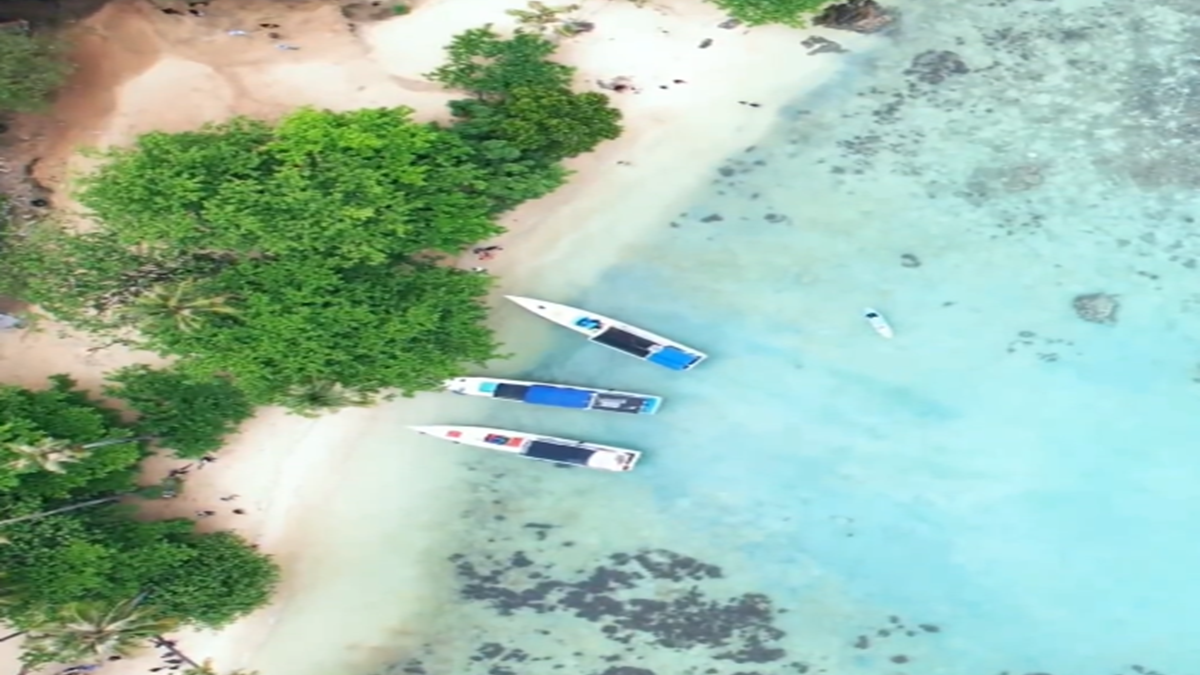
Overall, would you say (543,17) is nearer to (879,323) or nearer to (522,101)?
(522,101)

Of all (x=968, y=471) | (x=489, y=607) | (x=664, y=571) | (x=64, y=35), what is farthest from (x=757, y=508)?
(x=64, y=35)

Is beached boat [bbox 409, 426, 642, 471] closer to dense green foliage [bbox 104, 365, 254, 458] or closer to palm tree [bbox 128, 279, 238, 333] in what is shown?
dense green foliage [bbox 104, 365, 254, 458]

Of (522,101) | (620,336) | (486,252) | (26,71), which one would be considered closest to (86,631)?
(486,252)

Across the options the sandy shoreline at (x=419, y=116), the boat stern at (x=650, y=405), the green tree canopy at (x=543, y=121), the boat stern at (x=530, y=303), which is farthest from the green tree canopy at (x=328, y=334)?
the green tree canopy at (x=543, y=121)

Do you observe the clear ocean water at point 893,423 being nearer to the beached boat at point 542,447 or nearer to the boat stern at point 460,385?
the beached boat at point 542,447

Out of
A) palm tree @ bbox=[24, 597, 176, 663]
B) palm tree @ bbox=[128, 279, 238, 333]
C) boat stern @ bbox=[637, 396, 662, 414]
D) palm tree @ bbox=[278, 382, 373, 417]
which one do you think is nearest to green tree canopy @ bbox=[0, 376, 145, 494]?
palm tree @ bbox=[128, 279, 238, 333]


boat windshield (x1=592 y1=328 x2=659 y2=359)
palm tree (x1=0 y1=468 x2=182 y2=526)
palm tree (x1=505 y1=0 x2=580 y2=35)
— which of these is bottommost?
palm tree (x1=0 y1=468 x2=182 y2=526)
